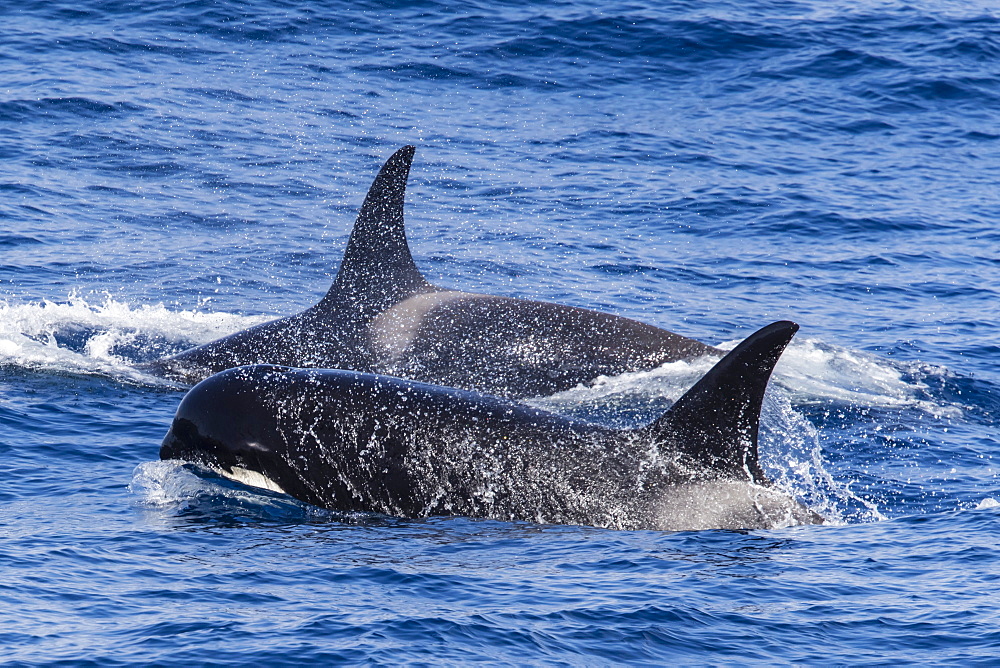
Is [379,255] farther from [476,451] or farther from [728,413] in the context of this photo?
[728,413]

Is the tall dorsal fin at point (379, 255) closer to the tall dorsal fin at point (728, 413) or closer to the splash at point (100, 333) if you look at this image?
the splash at point (100, 333)

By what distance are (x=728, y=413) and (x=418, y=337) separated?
5.93 meters

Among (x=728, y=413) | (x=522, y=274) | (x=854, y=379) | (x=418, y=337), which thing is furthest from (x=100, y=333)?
(x=728, y=413)

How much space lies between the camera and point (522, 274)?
21203mm

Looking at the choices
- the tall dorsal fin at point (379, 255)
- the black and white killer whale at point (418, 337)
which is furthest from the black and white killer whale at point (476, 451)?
the tall dorsal fin at point (379, 255)

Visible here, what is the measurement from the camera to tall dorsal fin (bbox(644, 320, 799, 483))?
9.55 m

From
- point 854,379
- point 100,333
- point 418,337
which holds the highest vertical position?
point 418,337

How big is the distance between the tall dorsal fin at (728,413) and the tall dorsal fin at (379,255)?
600 centimetres

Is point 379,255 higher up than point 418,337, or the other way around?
point 379,255

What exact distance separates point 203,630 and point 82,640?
720mm

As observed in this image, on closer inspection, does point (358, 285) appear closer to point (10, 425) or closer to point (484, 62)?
point (10, 425)

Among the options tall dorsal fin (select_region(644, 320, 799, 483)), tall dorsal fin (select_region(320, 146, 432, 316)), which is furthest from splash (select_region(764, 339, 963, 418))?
tall dorsal fin (select_region(644, 320, 799, 483))

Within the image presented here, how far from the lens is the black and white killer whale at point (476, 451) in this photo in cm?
1015

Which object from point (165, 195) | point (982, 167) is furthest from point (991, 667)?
point (982, 167)
